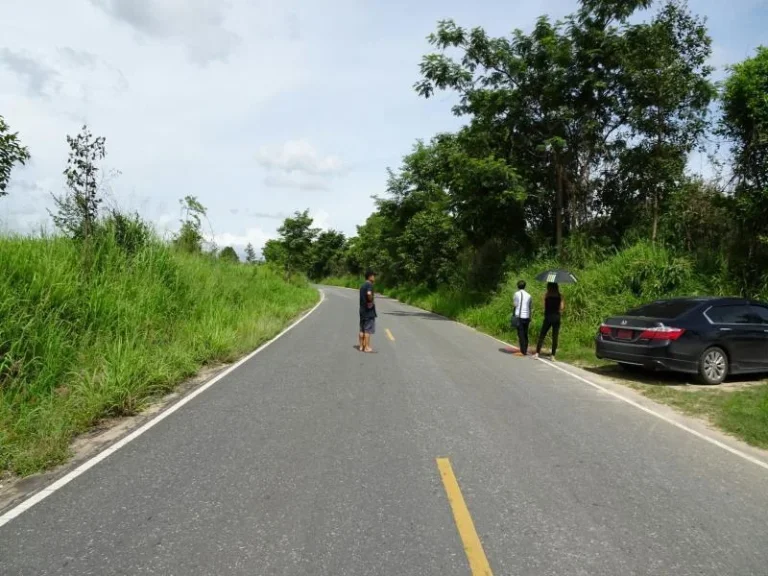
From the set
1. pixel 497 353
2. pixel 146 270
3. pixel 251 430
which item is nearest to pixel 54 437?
pixel 251 430

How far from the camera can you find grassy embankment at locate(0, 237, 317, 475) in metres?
5.94

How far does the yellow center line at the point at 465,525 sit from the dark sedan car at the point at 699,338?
590cm

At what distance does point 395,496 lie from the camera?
14.0 ft

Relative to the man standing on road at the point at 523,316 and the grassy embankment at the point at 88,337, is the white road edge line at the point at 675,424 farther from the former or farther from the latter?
the grassy embankment at the point at 88,337

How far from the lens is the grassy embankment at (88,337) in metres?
5.94

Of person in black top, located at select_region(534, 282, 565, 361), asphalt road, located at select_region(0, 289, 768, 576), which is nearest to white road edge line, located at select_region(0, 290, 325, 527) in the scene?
A: asphalt road, located at select_region(0, 289, 768, 576)

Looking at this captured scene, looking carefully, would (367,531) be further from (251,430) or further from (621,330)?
(621,330)

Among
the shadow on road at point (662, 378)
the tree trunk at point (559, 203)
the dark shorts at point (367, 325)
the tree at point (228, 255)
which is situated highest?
the tree trunk at point (559, 203)

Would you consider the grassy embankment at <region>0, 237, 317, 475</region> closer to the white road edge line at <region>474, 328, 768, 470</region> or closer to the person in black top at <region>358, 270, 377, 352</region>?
the person in black top at <region>358, 270, 377, 352</region>

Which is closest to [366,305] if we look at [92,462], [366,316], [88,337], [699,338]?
[366,316]

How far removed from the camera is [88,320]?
917 cm

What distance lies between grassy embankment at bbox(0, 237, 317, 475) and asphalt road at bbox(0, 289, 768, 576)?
892mm

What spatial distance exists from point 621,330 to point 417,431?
5649mm

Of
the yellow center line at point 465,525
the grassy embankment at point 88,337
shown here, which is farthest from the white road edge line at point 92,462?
the yellow center line at point 465,525
